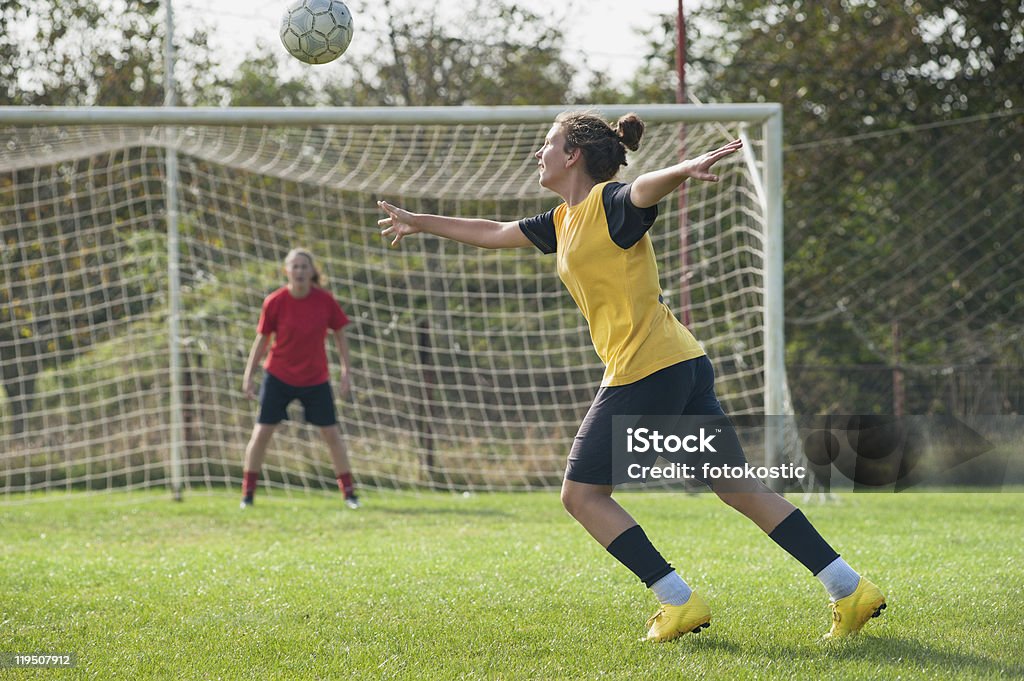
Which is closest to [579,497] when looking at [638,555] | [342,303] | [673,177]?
[638,555]

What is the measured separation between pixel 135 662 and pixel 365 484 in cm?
628

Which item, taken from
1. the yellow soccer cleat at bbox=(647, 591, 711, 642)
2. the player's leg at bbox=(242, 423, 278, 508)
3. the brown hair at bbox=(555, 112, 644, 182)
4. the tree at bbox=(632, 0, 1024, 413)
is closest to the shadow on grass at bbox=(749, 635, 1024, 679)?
the yellow soccer cleat at bbox=(647, 591, 711, 642)

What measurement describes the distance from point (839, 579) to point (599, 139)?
5.28 feet

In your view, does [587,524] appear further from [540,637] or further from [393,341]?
[393,341]

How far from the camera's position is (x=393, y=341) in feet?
33.8

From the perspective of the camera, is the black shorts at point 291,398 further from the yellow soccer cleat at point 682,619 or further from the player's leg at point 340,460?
the yellow soccer cleat at point 682,619

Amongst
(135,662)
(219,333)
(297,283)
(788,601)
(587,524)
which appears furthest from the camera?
(219,333)

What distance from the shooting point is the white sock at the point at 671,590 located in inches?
131

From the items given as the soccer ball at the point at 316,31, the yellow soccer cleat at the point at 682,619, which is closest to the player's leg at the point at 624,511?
the yellow soccer cleat at the point at 682,619

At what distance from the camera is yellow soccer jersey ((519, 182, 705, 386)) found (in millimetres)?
3342

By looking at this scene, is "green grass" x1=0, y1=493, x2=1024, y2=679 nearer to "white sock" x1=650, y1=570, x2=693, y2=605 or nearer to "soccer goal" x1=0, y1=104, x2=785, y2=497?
"white sock" x1=650, y1=570, x2=693, y2=605

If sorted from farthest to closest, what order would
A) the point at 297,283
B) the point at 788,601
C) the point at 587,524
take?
1. the point at 297,283
2. the point at 788,601
3. the point at 587,524

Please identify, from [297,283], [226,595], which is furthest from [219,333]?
[226,595]

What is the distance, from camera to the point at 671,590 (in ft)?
11.0
